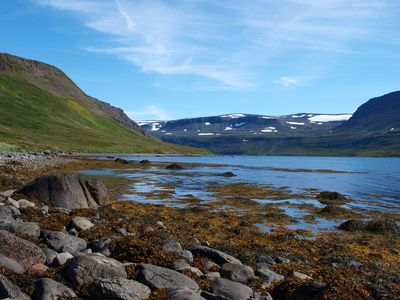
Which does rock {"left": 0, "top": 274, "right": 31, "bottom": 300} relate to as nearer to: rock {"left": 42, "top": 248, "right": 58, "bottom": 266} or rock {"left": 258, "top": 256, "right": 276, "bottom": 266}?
→ rock {"left": 42, "top": 248, "right": 58, "bottom": 266}

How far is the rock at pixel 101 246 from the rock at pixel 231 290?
14.7 ft

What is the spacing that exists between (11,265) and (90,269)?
2037 mm

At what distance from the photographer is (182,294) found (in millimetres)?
7652

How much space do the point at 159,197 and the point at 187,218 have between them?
1052cm

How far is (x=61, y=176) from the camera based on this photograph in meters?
21.2

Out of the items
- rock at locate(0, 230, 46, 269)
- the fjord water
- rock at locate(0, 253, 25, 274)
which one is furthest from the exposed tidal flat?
rock at locate(0, 253, 25, 274)

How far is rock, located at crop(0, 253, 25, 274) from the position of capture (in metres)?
8.14

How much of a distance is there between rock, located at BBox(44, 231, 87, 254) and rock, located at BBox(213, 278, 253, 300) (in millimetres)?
5334

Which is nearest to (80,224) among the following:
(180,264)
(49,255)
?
(49,255)

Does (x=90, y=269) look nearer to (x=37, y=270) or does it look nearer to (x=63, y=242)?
(x=37, y=270)

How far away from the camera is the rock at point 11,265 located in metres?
8.14

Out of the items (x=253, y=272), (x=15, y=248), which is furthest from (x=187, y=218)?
(x=15, y=248)

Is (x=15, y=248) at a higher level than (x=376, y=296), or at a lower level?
higher

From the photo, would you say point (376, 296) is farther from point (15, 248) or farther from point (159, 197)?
point (159, 197)
